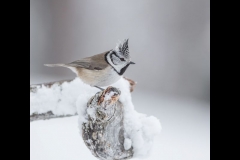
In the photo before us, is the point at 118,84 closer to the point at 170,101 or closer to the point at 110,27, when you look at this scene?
the point at 110,27

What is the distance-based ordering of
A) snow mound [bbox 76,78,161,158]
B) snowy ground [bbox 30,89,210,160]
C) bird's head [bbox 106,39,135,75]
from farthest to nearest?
1. snowy ground [bbox 30,89,210,160]
2. snow mound [bbox 76,78,161,158]
3. bird's head [bbox 106,39,135,75]

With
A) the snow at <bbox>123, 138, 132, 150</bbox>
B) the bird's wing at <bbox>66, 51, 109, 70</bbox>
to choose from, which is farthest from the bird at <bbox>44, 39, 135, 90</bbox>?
the snow at <bbox>123, 138, 132, 150</bbox>

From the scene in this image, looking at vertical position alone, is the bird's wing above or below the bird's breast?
above

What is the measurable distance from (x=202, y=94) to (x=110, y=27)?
1.68 feet

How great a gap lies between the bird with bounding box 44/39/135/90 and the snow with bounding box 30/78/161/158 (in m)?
0.06

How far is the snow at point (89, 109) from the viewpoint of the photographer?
2.79 feet

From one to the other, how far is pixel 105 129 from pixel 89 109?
0.08m

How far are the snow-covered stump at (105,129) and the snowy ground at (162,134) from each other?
10 cm

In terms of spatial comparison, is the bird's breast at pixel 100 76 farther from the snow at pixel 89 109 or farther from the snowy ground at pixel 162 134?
the snowy ground at pixel 162 134

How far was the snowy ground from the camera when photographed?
0.97m

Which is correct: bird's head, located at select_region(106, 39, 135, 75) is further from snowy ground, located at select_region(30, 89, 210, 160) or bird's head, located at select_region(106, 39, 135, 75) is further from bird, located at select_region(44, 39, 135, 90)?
snowy ground, located at select_region(30, 89, 210, 160)

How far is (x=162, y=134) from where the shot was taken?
1.10m

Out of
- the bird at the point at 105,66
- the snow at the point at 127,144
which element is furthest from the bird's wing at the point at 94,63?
the snow at the point at 127,144

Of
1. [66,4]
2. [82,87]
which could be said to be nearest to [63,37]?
[66,4]
